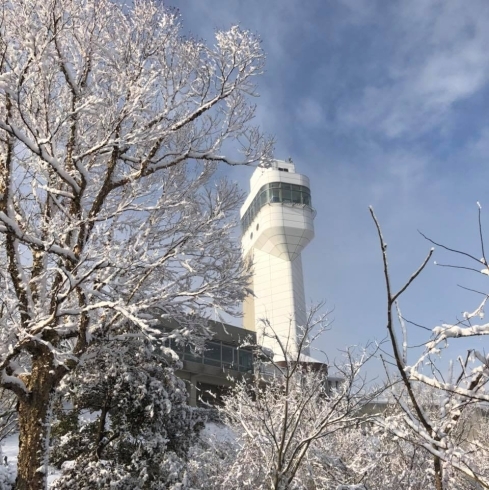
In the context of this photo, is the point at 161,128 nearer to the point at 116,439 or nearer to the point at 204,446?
the point at 116,439

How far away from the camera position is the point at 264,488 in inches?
384

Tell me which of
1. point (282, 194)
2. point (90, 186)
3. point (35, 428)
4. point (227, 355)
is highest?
point (282, 194)

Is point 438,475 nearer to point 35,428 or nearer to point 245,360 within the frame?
point 35,428

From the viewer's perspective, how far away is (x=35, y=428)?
6895 millimetres

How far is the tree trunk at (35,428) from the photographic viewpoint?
263 inches

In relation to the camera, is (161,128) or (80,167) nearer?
(80,167)

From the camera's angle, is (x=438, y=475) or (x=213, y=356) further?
(x=213, y=356)

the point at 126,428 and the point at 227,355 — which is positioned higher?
the point at 227,355

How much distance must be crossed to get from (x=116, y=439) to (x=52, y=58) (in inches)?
286

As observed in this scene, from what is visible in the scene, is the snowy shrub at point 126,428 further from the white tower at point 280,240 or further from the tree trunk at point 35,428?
the white tower at point 280,240

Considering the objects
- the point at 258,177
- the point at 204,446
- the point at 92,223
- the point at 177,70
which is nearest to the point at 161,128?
the point at 177,70

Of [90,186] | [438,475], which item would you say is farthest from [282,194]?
[438,475]

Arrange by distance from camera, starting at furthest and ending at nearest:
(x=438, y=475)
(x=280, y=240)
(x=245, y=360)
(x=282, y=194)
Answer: (x=282, y=194), (x=280, y=240), (x=245, y=360), (x=438, y=475)

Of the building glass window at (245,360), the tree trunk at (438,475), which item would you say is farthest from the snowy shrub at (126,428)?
the building glass window at (245,360)
